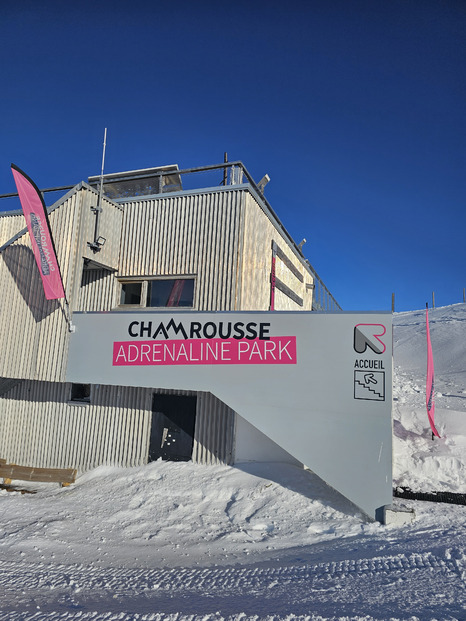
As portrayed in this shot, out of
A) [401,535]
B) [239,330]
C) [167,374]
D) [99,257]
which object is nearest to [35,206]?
[99,257]

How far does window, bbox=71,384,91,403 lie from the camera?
37.0ft

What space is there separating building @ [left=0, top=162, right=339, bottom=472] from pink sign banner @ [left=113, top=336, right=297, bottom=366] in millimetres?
1598

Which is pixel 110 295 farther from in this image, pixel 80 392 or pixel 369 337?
pixel 369 337

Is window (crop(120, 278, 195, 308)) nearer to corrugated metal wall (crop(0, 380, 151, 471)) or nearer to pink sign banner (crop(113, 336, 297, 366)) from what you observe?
pink sign banner (crop(113, 336, 297, 366))

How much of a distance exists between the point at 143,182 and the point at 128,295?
11.3ft

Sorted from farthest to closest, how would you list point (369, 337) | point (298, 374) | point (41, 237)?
point (41, 237) < point (298, 374) < point (369, 337)

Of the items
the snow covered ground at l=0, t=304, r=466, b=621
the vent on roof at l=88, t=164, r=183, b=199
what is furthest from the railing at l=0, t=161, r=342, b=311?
the snow covered ground at l=0, t=304, r=466, b=621

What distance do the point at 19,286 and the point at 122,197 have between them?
3894mm

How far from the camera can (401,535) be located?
244 inches

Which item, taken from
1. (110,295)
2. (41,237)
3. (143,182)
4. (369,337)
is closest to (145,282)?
(110,295)

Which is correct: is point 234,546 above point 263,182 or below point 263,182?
below

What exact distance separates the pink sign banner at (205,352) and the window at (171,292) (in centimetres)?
194

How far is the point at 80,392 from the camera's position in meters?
11.4

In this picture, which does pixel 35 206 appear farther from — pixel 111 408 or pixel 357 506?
pixel 357 506
